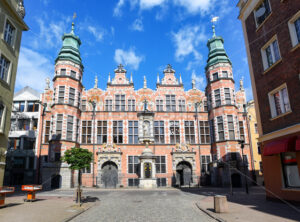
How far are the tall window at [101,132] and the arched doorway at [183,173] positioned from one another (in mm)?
11044

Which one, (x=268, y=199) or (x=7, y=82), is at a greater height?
(x=7, y=82)

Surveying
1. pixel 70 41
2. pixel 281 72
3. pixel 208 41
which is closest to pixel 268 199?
pixel 281 72

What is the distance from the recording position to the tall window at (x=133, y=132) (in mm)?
31567

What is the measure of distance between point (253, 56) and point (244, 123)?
62.3 feet

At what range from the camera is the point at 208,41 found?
34.6m

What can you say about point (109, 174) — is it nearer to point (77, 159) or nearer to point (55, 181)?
point (55, 181)

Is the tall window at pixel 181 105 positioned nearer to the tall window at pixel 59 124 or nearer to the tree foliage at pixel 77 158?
the tall window at pixel 59 124

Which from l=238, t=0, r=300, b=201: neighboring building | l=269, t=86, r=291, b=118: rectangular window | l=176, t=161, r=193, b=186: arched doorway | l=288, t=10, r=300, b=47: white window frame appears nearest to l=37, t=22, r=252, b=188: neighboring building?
l=176, t=161, r=193, b=186: arched doorway

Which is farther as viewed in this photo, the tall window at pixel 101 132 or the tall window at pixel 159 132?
the tall window at pixel 159 132

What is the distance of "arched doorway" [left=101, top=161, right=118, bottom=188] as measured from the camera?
29312 mm

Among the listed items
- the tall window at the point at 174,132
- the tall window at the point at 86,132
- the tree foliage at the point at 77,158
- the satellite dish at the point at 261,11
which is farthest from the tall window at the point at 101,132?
the satellite dish at the point at 261,11

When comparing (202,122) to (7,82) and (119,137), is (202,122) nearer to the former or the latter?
(119,137)

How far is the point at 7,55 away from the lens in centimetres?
1538

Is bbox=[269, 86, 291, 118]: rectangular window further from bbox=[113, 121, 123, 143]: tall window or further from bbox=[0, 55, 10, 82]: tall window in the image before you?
bbox=[113, 121, 123, 143]: tall window
